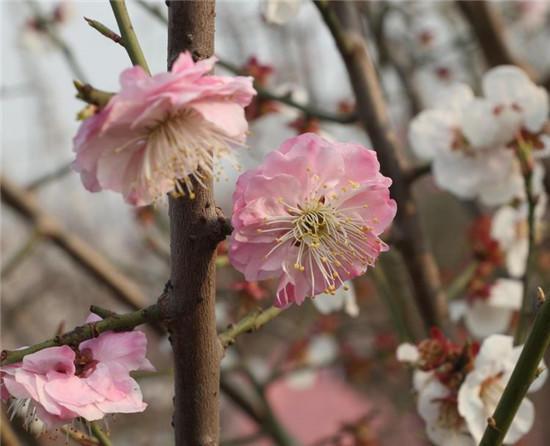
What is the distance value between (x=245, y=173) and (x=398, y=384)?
3922 mm

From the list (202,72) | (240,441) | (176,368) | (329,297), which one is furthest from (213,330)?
(240,441)

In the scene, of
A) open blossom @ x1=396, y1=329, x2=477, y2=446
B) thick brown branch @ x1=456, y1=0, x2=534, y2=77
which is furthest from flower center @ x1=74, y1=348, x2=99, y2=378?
thick brown branch @ x1=456, y1=0, x2=534, y2=77

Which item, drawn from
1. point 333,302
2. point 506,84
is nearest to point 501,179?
point 506,84

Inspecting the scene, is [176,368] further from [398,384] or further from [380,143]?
[398,384]

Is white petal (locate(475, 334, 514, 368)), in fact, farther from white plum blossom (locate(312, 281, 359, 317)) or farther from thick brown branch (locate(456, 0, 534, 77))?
thick brown branch (locate(456, 0, 534, 77))

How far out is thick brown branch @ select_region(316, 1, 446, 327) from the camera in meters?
1.62

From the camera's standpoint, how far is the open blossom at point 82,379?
70 cm

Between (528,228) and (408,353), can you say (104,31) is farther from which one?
(528,228)

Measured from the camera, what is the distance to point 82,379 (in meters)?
0.73

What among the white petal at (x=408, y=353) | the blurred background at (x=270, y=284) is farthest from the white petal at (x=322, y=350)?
the white petal at (x=408, y=353)

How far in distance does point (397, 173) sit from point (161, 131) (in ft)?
3.30

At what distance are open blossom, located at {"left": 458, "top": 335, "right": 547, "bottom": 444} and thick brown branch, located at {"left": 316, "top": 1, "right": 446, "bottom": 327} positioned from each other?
0.50 meters

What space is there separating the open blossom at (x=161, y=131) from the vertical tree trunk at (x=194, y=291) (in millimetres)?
35

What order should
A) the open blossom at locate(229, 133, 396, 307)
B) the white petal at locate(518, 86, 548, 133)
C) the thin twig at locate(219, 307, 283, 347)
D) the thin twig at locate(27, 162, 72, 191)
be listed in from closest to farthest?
the open blossom at locate(229, 133, 396, 307) → the thin twig at locate(219, 307, 283, 347) → the white petal at locate(518, 86, 548, 133) → the thin twig at locate(27, 162, 72, 191)
